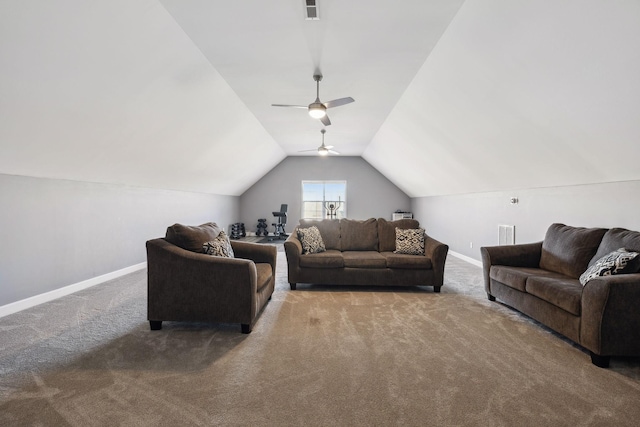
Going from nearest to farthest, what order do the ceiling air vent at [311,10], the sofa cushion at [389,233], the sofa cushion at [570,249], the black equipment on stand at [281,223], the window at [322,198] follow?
the ceiling air vent at [311,10]
the sofa cushion at [570,249]
the sofa cushion at [389,233]
the black equipment on stand at [281,223]
the window at [322,198]

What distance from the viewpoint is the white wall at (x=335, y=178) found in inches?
417

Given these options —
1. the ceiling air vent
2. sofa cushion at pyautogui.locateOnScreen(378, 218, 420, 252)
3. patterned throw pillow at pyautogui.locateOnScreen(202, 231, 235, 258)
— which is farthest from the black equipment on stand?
the ceiling air vent

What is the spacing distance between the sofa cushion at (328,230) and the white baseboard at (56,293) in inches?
119

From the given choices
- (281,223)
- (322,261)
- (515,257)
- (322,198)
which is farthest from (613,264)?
(322,198)

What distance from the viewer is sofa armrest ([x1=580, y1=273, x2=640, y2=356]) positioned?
2.20 metres

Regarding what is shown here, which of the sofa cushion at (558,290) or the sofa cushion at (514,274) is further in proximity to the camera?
the sofa cushion at (514,274)

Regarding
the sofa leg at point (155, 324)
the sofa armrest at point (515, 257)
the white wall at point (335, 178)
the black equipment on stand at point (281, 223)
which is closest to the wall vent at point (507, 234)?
the sofa armrest at point (515, 257)

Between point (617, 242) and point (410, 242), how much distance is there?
2.17 m

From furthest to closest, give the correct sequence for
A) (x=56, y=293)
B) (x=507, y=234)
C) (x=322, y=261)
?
(x=507, y=234), (x=322, y=261), (x=56, y=293)

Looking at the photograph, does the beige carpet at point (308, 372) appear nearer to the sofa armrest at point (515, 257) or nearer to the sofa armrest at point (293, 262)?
the sofa armrest at point (515, 257)

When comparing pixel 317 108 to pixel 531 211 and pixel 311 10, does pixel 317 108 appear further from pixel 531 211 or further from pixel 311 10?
pixel 531 211

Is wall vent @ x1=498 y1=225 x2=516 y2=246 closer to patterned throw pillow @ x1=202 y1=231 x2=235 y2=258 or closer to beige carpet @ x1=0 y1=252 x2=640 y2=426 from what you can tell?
beige carpet @ x1=0 y1=252 x2=640 y2=426

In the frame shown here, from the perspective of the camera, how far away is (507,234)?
5.17m

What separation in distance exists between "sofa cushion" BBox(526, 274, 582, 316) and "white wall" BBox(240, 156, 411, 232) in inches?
296
